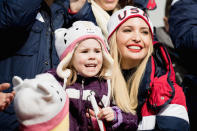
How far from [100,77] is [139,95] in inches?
13.6

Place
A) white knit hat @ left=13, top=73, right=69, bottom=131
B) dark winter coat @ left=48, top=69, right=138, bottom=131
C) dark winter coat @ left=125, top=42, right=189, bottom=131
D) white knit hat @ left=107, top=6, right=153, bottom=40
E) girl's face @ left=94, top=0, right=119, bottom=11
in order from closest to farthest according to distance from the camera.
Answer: white knit hat @ left=13, top=73, right=69, bottom=131, dark winter coat @ left=48, top=69, right=138, bottom=131, dark winter coat @ left=125, top=42, right=189, bottom=131, white knit hat @ left=107, top=6, right=153, bottom=40, girl's face @ left=94, top=0, right=119, bottom=11

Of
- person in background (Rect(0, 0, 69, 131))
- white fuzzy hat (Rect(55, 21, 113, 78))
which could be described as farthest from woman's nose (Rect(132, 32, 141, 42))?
person in background (Rect(0, 0, 69, 131))

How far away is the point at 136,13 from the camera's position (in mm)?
2047

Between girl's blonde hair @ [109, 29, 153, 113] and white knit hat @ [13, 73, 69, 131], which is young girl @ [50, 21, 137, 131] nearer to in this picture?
girl's blonde hair @ [109, 29, 153, 113]

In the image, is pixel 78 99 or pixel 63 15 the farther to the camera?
pixel 63 15

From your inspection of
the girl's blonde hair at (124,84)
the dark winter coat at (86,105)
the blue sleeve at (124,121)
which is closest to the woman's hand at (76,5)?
the girl's blonde hair at (124,84)

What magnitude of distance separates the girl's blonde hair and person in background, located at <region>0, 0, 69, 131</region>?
0.49 m

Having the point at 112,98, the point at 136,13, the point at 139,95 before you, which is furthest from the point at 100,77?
the point at 136,13

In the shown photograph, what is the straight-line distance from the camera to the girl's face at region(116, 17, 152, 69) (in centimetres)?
197

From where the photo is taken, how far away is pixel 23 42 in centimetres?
176

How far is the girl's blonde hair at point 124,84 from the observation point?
1.91 m

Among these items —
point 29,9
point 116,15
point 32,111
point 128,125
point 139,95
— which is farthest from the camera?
point 116,15

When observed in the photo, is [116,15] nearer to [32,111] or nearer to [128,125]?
[128,125]

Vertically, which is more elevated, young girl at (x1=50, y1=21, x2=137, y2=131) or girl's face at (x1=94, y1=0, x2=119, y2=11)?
girl's face at (x1=94, y1=0, x2=119, y2=11)
